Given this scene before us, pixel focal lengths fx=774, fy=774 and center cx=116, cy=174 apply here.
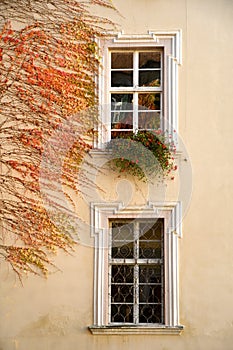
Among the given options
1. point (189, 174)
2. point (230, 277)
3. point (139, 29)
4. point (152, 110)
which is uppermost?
point (139, 29)

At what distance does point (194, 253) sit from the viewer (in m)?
9.86

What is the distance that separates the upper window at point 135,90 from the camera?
10.4 metres

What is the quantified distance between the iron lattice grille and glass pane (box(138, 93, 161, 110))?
1.54 meters

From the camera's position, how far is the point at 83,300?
32.2ft

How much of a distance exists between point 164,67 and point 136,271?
8.99 ft

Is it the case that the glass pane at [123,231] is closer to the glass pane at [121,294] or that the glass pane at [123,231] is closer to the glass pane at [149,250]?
the glass pane at [149,250]

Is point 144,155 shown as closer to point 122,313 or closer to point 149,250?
point 149,250

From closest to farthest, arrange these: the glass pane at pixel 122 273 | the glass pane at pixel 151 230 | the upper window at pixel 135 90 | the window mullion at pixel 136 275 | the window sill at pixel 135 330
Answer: the window sill at pixel 135 330, the window mullion at pixel 136 275, the glass pane at pixel 122 273, the glass pane at pixel 151 230, the upper window at pixel 135 90

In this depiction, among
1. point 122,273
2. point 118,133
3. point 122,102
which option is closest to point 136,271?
point 122,273

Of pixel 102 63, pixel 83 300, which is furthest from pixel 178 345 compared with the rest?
pixel 102 63

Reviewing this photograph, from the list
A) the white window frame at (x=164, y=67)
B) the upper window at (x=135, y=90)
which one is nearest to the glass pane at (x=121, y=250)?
the white window frame at (x=164, y=67)

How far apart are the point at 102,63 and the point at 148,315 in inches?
134

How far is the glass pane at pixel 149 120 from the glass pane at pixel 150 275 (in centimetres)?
185

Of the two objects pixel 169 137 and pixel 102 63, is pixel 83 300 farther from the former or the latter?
pixel 102 63
